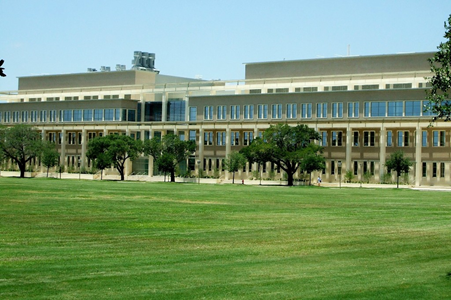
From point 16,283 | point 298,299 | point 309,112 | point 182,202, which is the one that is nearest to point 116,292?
point 16,283

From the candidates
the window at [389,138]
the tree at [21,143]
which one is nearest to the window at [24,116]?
the tree at [21,143]

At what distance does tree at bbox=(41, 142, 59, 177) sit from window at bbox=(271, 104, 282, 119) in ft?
128

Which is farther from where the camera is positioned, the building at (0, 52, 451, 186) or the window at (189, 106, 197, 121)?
the window at (189, 106, 197, 121)

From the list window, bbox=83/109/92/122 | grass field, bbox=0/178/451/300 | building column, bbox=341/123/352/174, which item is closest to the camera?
grass field, bbox=0/178/451/300

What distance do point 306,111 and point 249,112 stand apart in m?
9.93

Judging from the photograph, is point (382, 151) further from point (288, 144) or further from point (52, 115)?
point (52, 115)

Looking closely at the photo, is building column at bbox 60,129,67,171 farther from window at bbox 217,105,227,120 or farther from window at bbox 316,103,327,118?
window at bbox 316,103,327,118

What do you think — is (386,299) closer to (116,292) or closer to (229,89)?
A: (116,292)

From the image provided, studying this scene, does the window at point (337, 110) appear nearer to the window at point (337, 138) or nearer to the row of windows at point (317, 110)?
the row of windows at point (317, 110)

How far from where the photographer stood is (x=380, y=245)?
95.0ft

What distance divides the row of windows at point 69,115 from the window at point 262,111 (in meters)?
26.9

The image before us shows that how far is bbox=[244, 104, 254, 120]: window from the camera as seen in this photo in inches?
4599

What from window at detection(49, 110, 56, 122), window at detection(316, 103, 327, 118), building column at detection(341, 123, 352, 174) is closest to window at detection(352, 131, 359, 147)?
building column at detection(341, 123, 352, 174)

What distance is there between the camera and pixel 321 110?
110 m
